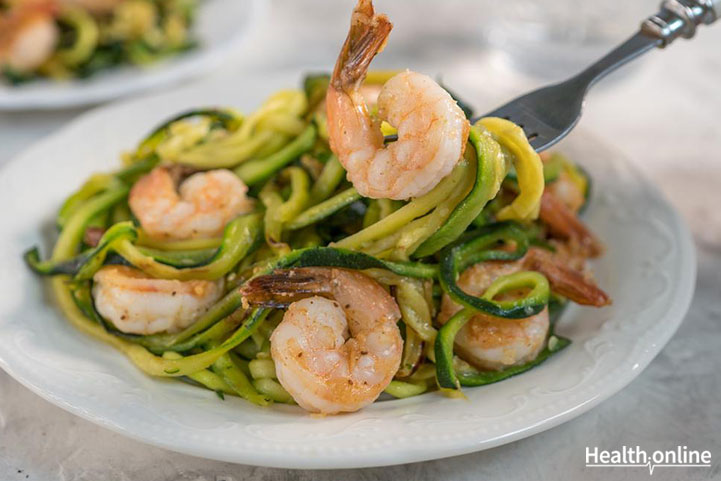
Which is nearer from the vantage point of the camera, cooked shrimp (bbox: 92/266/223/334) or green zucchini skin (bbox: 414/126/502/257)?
green zucchini skin (bbox: 414/126/502/257)

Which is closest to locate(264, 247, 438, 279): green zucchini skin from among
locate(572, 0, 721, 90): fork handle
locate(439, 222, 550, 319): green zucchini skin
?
locate(439, 222, 550, 319): green zucchini skin

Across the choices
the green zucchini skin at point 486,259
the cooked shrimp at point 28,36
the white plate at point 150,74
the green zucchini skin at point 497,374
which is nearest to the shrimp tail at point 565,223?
the green zucchini skin at point 486,259

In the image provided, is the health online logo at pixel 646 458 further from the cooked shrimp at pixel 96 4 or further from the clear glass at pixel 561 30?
the cooked shrimp at pixel 96 4

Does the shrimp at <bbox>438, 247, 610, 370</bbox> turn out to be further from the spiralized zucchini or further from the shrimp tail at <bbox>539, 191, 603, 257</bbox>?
the shrimp tail at <bbox>539, 191, 603, 257</bbox>

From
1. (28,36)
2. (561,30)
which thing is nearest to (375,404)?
(28,36)

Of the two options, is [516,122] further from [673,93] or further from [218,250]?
[673,93]

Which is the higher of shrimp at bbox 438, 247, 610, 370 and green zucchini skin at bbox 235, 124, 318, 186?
green zucchini skin at bbox 235, 124, 318, 186
